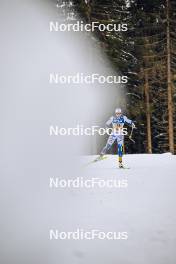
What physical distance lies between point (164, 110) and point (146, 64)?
2.24 feet

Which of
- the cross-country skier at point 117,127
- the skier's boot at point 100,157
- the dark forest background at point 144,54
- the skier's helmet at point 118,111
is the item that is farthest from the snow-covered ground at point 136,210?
the skier's helmet at point 118,111

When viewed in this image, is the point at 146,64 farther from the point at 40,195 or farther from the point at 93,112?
the point at 40,195

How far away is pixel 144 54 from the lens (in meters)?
5.18

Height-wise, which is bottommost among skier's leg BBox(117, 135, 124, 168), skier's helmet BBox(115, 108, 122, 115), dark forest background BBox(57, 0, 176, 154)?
skier's leg BBox(117, 135, 124, 168)

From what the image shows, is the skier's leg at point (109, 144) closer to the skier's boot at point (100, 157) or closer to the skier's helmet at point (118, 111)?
the skier's boot at point (100, 157)

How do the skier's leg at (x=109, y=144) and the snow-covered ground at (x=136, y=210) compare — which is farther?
the skier's leg at (x=109, y=144)

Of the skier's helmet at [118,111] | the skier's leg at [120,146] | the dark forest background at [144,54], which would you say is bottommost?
the skier's leg at [120,146]

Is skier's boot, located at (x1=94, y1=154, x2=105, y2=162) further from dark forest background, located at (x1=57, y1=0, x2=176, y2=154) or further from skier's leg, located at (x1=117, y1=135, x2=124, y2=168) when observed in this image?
dark forest background, located at (x1=57, y1=0, x2=176, y2=154)

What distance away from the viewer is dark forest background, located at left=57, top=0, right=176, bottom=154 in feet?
16.8

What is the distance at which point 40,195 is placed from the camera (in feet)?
16.8

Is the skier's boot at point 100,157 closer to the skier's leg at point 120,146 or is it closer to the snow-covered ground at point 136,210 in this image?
the snow-covered ground at point 136,210

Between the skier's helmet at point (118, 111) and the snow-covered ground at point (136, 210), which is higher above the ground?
the skier's helmet at point (118, 111)

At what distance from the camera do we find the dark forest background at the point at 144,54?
5133 mm

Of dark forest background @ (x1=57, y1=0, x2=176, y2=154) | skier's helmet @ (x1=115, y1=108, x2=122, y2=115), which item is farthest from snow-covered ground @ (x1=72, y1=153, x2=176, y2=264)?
skier's helmet @ (x1=115, y1=108, x2=122, y2=115)
